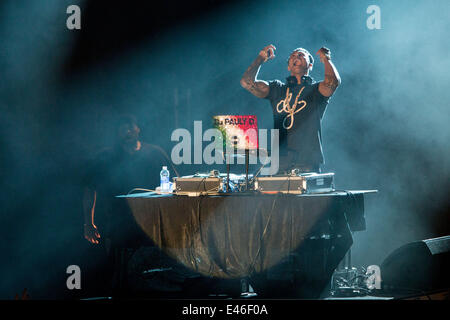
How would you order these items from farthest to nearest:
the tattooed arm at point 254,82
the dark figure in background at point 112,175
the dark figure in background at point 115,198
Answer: the dark figure in background at point 112,175
the tattooed arm at point 254,82
the dark figure in background at point 115,198

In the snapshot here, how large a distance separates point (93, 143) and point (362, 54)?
10.1ft

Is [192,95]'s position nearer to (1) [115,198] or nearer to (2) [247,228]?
(1) [115,198]

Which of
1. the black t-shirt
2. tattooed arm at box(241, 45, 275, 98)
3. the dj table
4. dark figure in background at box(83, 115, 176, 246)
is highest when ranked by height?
tattooed arm at box(241, 45, 275, 98)

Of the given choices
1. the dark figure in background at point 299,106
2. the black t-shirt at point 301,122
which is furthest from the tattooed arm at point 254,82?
the black t-shirt at point 301,122

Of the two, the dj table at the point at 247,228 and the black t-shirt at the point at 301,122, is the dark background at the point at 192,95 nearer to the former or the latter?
the black t-shirt at the point at 301,122

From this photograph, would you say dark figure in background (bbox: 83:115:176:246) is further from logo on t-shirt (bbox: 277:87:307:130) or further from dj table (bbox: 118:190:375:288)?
logo on t-shirt (bbox: 277:87:307:130)

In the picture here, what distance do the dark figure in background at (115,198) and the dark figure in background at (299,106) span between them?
1250mm

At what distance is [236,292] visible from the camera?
384 cm

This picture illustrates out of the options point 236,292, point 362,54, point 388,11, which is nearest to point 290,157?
point 236,292

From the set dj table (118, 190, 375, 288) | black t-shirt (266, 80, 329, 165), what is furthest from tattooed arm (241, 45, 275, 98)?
dj table (118, 190, 375, 288)

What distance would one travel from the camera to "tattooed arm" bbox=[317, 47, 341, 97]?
370cm

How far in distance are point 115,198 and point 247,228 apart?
1091mm

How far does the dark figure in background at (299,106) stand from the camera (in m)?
3.81
